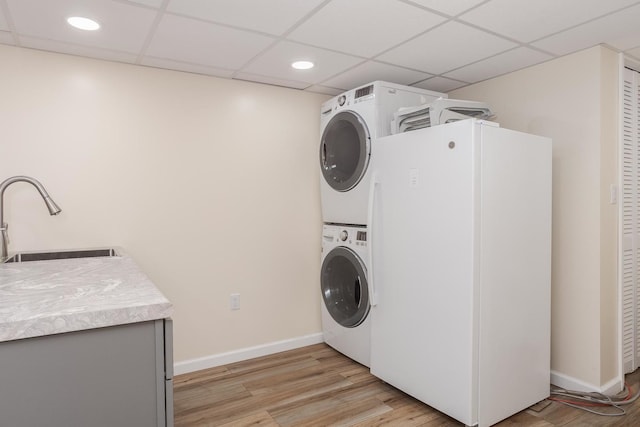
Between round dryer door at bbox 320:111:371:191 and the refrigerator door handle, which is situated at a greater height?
round dryer door at bbox 320:111:371:191

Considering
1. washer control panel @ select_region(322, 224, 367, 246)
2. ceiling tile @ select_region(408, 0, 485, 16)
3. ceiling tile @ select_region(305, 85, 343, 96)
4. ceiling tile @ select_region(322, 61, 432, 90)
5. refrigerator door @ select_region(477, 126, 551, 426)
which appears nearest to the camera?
ceiling tile @ select_region(408, 0, 485, 16)

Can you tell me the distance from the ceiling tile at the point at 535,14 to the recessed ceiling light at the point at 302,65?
988mm

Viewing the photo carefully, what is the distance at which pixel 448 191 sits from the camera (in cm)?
204

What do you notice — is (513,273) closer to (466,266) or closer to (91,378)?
(466,266)

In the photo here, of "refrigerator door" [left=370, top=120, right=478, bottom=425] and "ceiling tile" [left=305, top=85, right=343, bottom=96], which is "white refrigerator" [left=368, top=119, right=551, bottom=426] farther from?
"ceiling tile" [left=305, top=85, right=343, bottom=96]

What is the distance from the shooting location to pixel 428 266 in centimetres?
216

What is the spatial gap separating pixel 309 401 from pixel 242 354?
0.78 metres

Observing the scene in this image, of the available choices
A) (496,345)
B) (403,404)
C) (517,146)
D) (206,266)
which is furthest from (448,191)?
(206,266)

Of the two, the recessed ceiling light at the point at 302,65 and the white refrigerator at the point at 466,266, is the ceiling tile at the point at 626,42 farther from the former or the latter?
the recessed ceiling light at the point at 302,65

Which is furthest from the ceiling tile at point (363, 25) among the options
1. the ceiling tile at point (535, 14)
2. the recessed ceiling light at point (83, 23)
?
the recessed ceiling light at point (83, 23)

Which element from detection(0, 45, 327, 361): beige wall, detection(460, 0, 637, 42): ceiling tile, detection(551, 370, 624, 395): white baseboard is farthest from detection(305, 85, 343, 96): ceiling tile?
detection(551, 370, 624, 395): white baseboard

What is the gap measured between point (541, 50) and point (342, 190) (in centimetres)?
148

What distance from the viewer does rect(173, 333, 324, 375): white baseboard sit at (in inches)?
108

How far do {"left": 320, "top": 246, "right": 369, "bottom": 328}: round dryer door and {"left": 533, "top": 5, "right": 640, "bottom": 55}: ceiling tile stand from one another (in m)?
1.70
